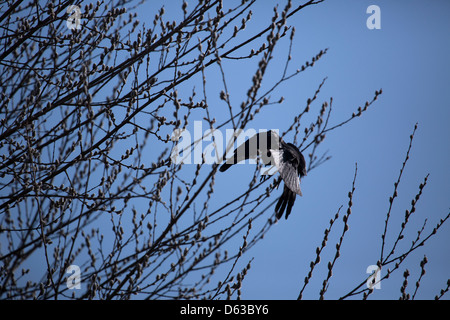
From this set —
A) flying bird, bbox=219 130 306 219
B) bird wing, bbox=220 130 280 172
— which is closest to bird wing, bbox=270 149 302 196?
flying bird, bbox=219 130 306 219

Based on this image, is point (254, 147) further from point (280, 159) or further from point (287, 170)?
point (287, 170)

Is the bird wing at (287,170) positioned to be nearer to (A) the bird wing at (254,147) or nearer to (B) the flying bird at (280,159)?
(B) the flying bird at (280,159)

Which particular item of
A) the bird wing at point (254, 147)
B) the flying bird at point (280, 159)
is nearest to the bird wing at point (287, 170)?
the flying bird at point (280, 159)

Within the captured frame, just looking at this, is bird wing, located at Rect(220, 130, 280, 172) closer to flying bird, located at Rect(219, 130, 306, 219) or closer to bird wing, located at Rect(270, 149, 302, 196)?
flying bird, located at Rect(219, 130, 306, 219)

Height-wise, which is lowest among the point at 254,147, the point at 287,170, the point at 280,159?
the point at 287,170

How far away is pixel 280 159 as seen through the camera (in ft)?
12.2

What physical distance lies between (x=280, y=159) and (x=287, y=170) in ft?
0.82

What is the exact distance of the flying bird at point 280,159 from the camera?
344 centimetres

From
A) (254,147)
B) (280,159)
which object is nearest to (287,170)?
(280,159)
